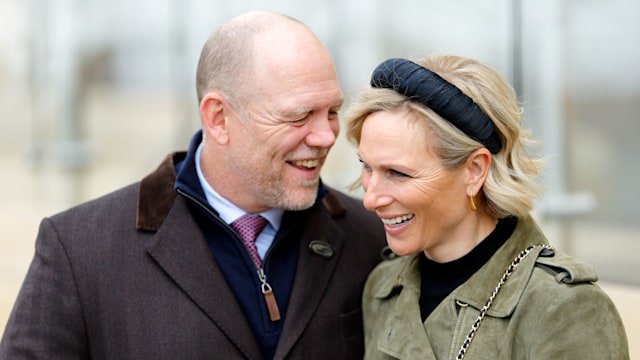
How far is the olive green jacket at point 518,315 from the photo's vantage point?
7.09ft

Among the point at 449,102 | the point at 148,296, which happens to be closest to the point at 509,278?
the point at 449,102

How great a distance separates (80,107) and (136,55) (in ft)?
2.69

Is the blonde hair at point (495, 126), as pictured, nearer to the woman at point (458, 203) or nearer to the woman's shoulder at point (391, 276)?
the woman at point (458, 203)

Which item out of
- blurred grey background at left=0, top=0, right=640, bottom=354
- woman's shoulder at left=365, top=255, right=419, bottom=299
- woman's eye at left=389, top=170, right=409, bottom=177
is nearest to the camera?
woman's eye at left=389, top=170, right=409, bottom=177

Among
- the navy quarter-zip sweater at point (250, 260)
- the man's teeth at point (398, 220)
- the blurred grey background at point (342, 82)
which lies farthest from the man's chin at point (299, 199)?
the blurred grey background at point (342, 82)

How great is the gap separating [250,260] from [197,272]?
0.15 m

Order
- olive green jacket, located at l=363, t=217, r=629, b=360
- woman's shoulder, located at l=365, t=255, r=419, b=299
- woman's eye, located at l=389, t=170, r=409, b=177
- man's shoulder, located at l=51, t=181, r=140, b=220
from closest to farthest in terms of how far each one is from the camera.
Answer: olive green jacket, located at l=363, t=217, r=629, b=360, woman's eye, located at l=389, t=170, r=409, b=177, woman's shoulder, located at l=365, t=255, r=419, b=299, man's shoulder, located at l=51, t=181, r=140, b=220

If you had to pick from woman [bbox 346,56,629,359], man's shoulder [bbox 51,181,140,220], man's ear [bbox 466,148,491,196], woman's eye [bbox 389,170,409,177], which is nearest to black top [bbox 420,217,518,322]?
woman [bbox 346,56,629,359]

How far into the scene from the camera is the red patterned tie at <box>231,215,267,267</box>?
9.29 feet

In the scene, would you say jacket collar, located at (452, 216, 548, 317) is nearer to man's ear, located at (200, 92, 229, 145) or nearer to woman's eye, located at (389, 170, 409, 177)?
woman's eye, located at (389, 170, 409, 177)

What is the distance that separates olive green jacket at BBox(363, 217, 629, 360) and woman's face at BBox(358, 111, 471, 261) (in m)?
0.13

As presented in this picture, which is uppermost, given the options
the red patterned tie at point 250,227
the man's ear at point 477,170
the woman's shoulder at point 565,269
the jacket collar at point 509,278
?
the man's ear at point 477,170

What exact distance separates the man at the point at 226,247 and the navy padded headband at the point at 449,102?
420mm

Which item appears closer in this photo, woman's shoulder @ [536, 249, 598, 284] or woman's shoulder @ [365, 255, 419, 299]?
woman's shoulder @ [536, 249, 598, 284]
